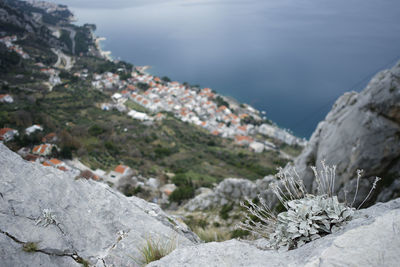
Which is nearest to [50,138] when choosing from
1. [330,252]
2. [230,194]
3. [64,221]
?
[230,194]

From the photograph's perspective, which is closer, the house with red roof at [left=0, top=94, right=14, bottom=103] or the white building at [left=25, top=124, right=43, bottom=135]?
the white building at [left=25, top=124, right=43, bottom=135]

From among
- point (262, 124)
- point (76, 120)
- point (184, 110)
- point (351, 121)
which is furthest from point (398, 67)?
point (184, 110)

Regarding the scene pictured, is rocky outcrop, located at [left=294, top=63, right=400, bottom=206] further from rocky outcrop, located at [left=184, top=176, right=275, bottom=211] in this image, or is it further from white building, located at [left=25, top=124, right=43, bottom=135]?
white building, located at [left=25, top=124, right=43, bottom=135]

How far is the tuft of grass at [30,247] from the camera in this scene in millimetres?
2237

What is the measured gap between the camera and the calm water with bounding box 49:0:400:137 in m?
65.4

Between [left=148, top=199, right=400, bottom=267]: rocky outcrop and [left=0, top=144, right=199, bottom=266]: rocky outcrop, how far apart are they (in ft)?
2.65

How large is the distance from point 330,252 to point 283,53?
10834 centimetres

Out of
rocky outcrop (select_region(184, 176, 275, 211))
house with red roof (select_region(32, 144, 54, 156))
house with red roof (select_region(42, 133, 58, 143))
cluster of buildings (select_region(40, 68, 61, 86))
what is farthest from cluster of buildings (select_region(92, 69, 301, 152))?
rocky outcrop (select_region(184, 176, 275, 211))

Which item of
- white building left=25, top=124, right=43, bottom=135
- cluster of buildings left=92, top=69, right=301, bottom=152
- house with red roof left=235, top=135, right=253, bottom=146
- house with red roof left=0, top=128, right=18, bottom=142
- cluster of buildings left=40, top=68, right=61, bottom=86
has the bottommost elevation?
house with red roof left=235, top=135, right=253, bottom=146

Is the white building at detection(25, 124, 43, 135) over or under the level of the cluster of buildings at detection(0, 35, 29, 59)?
under

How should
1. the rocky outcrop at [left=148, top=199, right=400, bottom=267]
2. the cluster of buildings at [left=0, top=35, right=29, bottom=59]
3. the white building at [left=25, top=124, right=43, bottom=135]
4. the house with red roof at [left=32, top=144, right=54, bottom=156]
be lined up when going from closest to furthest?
1. the rocky outcrop at [left=148, top=199, right=400, bottom=267]
2. the house with red roof at [left=32, top=144, right=54, bottom=156]
3. the white building at [left=25, top=124, right=43, bottom=135]
4. the cluster of buildings at [left=0, top=35, right=29, bottom=59]

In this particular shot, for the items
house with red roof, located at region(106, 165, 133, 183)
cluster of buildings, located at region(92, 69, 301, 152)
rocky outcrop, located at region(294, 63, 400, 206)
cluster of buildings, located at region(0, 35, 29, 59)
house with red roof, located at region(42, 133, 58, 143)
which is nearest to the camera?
rocky outcrop, located at region(294, 63, 400, 206)

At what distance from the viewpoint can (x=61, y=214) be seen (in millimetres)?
Answer: 2789

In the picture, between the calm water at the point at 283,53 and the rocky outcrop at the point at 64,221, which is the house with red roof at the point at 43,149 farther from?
the calm water at the point at 283,53
